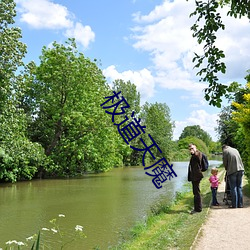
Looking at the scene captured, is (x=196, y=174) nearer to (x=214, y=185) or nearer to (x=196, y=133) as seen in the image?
(x=214, y=185)

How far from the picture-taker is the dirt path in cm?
652

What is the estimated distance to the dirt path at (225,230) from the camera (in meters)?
6.52

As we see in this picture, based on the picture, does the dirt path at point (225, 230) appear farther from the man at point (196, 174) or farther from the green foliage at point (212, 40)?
the green foliage at point (212, 40)

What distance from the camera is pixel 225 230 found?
24.9ft

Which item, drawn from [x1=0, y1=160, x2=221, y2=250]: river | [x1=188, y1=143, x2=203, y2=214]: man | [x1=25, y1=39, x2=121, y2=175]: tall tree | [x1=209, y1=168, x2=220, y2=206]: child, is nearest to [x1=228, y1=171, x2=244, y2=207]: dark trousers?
[x1=209, y1=168, x2=220, y2=206]: child

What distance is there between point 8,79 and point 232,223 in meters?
15.9

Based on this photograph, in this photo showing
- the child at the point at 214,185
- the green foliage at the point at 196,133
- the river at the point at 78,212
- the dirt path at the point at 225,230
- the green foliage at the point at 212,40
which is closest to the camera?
the green foliage at the point at 212,40

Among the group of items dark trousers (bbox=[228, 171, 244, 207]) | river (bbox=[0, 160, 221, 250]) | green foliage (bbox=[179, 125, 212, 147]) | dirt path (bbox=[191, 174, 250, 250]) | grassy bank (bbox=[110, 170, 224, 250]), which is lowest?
river (bbox=[0, 160, 221, 250])

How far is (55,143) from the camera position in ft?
94.2

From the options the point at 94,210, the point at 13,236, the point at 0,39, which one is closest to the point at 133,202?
→ the point at 94,210

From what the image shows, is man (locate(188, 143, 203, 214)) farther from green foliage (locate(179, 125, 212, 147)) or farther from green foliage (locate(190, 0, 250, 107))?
green foliage (locate(179, 125, 212, 147))

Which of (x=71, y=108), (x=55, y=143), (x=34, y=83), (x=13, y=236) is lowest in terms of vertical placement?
(x=13, y=236)

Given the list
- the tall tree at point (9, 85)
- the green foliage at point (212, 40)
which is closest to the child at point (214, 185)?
the green foliage at point (212, 40)

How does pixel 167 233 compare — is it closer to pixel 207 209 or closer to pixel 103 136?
pixel 207 209
